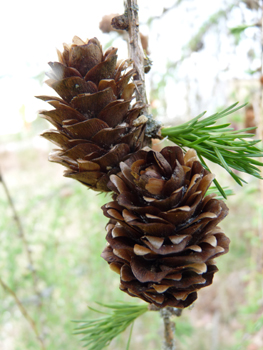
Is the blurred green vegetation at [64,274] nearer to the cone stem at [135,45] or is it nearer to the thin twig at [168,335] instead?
the thin twig at [168,335]

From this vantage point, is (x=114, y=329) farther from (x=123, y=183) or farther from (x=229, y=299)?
(x=229, y=299)

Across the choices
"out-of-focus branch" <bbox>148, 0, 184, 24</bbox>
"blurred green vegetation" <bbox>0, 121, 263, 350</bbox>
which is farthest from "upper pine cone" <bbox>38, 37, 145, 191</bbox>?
"out-of-focus branch" <bbox>148, 0, 184, 24</bbox>

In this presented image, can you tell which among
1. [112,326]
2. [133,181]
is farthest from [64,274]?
[133,181]

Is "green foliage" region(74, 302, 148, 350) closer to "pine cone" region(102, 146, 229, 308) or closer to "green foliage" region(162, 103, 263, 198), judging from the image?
"pine cone" region(102, 146, 229, 308)

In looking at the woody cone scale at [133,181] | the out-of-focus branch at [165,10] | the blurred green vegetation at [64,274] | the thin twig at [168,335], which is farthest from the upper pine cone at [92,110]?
the out-of-focus branch at [165,10]

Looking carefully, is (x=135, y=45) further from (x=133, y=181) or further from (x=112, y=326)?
(x=112, y=326)
